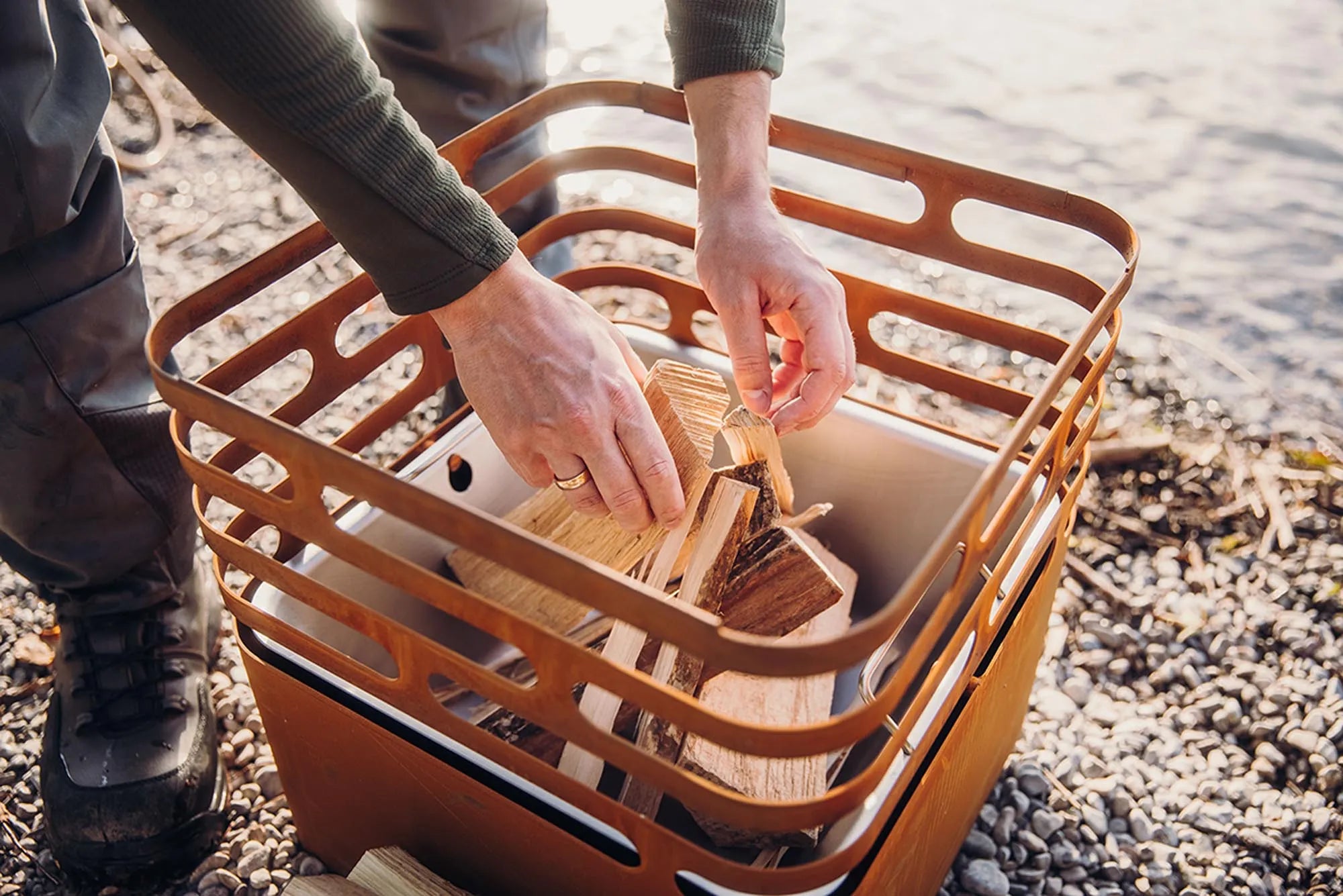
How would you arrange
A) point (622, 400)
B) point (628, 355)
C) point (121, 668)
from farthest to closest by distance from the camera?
1. point (121, 668)
2. point (628, 355)
3. point (622, 400)

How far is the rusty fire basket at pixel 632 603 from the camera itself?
32.8 inches

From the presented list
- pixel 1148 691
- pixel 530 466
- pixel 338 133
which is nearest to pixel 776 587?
pixel 530 466

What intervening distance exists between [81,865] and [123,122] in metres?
2.24

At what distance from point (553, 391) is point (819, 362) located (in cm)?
33

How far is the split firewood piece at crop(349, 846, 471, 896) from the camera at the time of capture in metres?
1.11

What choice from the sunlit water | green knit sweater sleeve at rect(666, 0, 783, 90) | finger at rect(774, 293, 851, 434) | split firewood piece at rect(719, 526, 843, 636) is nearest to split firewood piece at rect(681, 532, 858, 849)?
split firewood piece at rect(719, 526, 843, 636)

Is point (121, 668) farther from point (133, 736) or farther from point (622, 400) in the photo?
point (622, 400)

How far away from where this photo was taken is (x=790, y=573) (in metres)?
1.12

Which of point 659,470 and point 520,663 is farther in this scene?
point 520,663

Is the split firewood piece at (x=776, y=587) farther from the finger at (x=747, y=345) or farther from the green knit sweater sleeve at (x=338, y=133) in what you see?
the green knit sweater sleeve at (x=338, y=133)

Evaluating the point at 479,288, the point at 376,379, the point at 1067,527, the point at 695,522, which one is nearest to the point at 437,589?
the point at 479,288

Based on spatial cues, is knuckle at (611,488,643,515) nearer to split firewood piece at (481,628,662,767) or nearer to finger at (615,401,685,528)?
finger at (615,401,685,528)

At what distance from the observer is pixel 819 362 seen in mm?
1168

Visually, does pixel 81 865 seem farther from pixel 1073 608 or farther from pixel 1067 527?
pixel 1073 608
